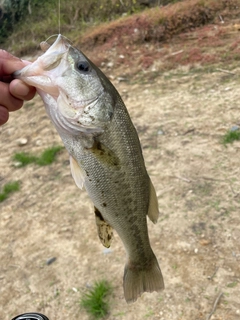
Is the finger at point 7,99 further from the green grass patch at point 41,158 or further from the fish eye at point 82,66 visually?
the green grass patch at point 41,158

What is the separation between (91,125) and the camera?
5.60ft

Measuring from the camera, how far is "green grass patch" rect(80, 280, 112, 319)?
314 centimetres

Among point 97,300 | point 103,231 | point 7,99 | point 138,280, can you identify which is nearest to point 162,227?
point 97,300

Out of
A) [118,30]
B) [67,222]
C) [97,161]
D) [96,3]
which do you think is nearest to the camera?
[97,161]

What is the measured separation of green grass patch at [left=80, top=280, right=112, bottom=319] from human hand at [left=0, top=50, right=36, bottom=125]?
1866 millimetres

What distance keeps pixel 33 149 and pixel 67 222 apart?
6.96 feet

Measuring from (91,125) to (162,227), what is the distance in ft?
7.59

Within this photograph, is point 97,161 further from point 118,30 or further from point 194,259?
point 118,30

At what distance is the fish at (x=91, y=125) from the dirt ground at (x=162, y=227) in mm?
1613

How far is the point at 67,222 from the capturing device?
168 inches

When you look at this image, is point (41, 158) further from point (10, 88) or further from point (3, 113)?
point (10, 88)

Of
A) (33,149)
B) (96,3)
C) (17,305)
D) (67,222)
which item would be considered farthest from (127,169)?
(96,3)

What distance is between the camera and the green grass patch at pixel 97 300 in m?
3.14

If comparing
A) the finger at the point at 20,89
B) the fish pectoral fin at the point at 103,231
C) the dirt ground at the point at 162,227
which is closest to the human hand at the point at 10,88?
the finger at the point at 20,89
